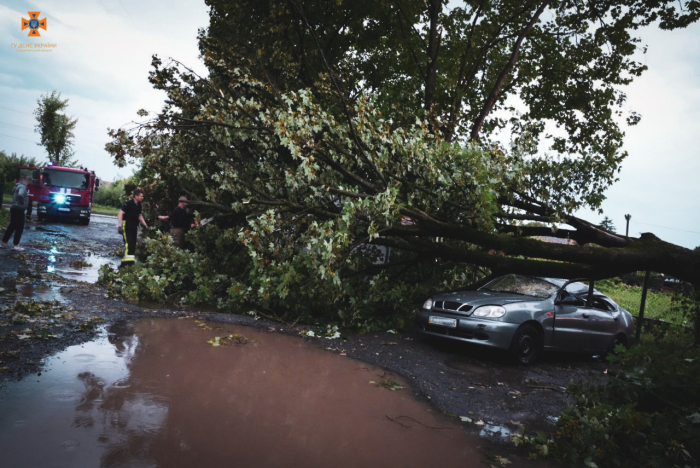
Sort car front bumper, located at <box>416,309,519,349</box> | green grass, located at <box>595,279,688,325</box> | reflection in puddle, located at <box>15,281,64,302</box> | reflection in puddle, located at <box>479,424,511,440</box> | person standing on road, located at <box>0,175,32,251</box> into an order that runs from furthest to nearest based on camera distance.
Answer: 1. green grass, located at <box>595,279,688,325</box>
2. person standing on road, located at <box>0,175,32,251</box>
3. reflection in puddle, located at <box>15,281,64,302</box>
4. car front bumper, located at <box>416,309,519,349</box>
5. reflection in puddle, located at <box>479,424,511,440</box>

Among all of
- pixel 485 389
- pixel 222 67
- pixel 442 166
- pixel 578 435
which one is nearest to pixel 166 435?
pixel 578 435

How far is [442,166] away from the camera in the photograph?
8.20m

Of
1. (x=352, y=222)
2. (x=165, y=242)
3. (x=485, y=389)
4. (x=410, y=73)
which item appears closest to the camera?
(x=485, y=389)

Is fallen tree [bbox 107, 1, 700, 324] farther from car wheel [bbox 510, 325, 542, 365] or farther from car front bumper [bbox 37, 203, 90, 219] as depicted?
car front bumper [bbox 37, 203, 90, 219]

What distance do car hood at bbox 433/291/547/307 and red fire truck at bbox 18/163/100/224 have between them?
22.2m

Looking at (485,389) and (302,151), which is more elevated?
(302,151)

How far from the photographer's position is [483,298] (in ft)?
25.5

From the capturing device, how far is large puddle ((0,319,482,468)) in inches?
142

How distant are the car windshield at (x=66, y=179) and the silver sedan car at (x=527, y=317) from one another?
73.4 feet

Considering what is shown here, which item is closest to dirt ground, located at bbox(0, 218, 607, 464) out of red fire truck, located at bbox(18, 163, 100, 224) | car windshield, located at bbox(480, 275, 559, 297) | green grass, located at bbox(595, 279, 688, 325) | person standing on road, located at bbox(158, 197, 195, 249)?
car windshield, located at bbox(480, 275, 559, 297)

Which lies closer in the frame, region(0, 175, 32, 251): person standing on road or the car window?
the car window

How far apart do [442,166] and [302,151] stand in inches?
91.2

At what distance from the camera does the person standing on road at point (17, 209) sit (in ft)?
42.0

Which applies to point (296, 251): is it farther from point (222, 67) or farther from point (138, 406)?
point (138, 406)
